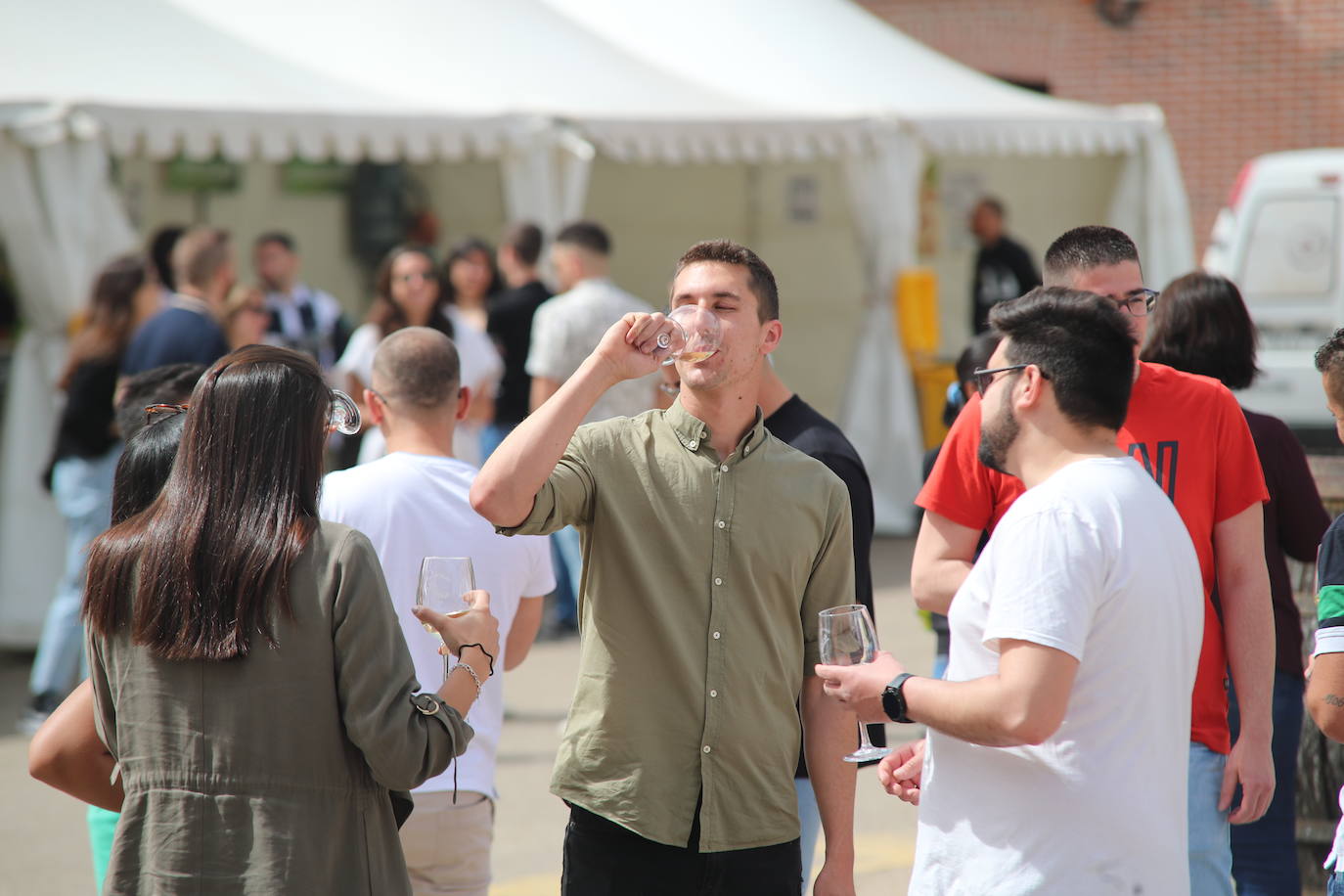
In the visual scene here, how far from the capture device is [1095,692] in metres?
2.38

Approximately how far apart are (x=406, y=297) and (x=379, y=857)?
546 cm

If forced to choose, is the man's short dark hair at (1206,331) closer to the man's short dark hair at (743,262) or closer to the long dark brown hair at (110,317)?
the man's short dark hair at (743,262)

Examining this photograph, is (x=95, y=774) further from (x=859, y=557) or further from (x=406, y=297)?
(x=406, y=297)

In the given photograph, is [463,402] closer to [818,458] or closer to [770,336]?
[818,458]

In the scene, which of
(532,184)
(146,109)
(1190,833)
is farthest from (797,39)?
(1190,833)

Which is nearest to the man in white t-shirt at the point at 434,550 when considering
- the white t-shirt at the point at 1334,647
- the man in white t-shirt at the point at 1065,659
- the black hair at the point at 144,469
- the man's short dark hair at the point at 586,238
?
the black hair at the point at 144,469

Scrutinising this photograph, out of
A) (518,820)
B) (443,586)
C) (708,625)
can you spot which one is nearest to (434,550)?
(443,586)

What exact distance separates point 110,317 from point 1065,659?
Answer: 559 centimetres

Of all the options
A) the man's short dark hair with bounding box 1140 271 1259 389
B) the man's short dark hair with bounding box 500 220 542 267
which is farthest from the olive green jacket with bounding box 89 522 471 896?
the man's short dark hair with bounding box 500 220 542 267

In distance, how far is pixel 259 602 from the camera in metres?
2.50

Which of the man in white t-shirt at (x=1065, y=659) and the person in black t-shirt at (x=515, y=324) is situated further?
the person in black t-shirt at (x=515, y=324)

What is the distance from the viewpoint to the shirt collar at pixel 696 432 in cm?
301

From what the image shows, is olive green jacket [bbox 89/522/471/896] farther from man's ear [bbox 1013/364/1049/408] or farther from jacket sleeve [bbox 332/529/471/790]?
man's ear [bbox 1013/364/1049/408]

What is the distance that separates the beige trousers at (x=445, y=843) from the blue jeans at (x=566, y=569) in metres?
4.03
